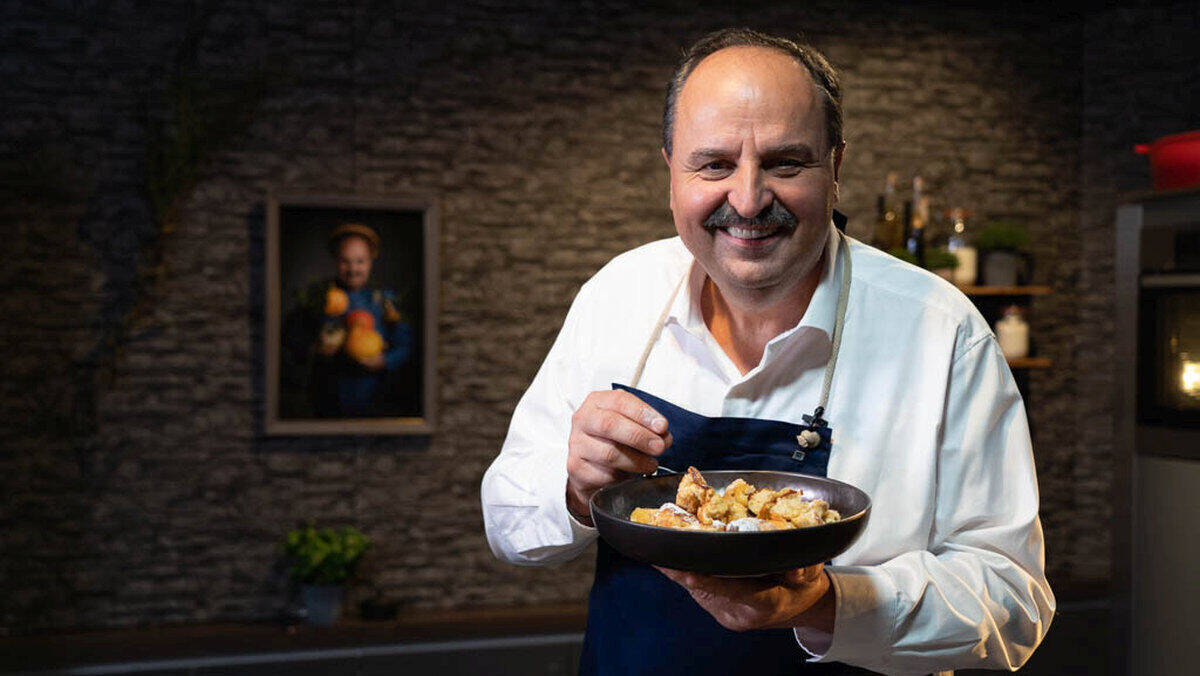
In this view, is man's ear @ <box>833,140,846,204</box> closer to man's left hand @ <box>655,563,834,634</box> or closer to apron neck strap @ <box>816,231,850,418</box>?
apron neck strap @ <box>816,231,850,418</box>

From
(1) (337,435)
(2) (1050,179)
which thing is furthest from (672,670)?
(2) (1050,179)

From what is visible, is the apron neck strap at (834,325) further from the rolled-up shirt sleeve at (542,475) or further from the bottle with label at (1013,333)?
the bottle with label at (1013,333)

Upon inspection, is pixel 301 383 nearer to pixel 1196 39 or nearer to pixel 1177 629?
pixel 1177 629

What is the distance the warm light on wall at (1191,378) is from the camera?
291 centimetres

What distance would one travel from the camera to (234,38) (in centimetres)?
384

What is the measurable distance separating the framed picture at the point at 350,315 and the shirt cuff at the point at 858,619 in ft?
10.1

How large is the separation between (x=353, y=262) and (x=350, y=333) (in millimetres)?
286

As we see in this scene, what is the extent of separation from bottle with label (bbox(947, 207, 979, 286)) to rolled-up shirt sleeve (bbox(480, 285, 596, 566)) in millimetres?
3250

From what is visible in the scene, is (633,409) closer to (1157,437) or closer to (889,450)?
(889,450)

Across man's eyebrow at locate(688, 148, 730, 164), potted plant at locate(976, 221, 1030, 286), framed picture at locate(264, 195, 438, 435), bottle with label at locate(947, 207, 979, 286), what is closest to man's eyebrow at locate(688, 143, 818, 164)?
man's eyebrow at locate(688, 148, 730, 164)

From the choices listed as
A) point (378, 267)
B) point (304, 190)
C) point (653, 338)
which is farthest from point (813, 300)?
point (304, 190)

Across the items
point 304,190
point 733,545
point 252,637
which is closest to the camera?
point 733,545

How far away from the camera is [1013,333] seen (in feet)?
14.5

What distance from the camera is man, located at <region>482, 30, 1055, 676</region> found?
1.13 meters
